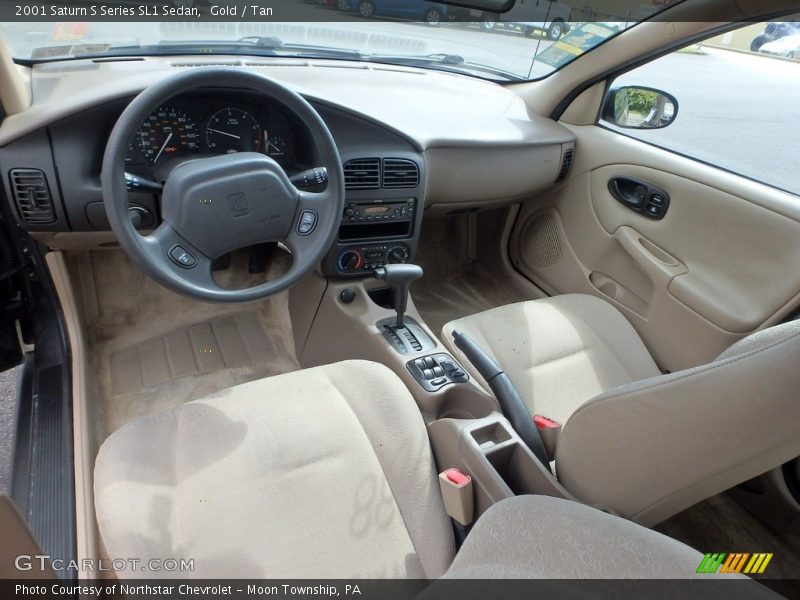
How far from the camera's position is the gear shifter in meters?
1.55

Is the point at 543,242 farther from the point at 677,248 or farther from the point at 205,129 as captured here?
the point at 205,129

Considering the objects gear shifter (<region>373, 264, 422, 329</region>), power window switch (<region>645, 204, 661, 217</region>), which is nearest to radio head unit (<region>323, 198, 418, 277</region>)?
gear shifter (<region>373, 264, 422, 329</region>)

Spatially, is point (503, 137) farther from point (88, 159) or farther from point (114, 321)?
point (114, 321)

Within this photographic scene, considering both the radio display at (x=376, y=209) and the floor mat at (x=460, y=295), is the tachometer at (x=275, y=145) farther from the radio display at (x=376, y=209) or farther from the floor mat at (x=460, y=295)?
the floor mat at (x=460, y=295)

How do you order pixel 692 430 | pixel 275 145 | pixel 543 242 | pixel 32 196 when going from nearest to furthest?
pixel 692 430 < pixel 32 196 < pixel 275 145 < pixel 543 242

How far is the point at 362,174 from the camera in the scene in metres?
1.59

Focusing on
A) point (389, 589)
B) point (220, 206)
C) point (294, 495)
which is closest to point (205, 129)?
point (220, 206)

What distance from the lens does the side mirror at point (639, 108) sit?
75.5 inches

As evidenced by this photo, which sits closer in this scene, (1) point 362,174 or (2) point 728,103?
(1) point 362,174

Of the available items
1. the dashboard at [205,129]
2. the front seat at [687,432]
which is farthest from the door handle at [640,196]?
the dashboard at [205,129]

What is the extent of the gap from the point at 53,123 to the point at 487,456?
1233 millimetres

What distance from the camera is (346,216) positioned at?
1.63m

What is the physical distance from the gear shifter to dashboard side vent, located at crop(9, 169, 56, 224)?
0.84 meters

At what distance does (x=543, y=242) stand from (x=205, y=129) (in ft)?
4.70
